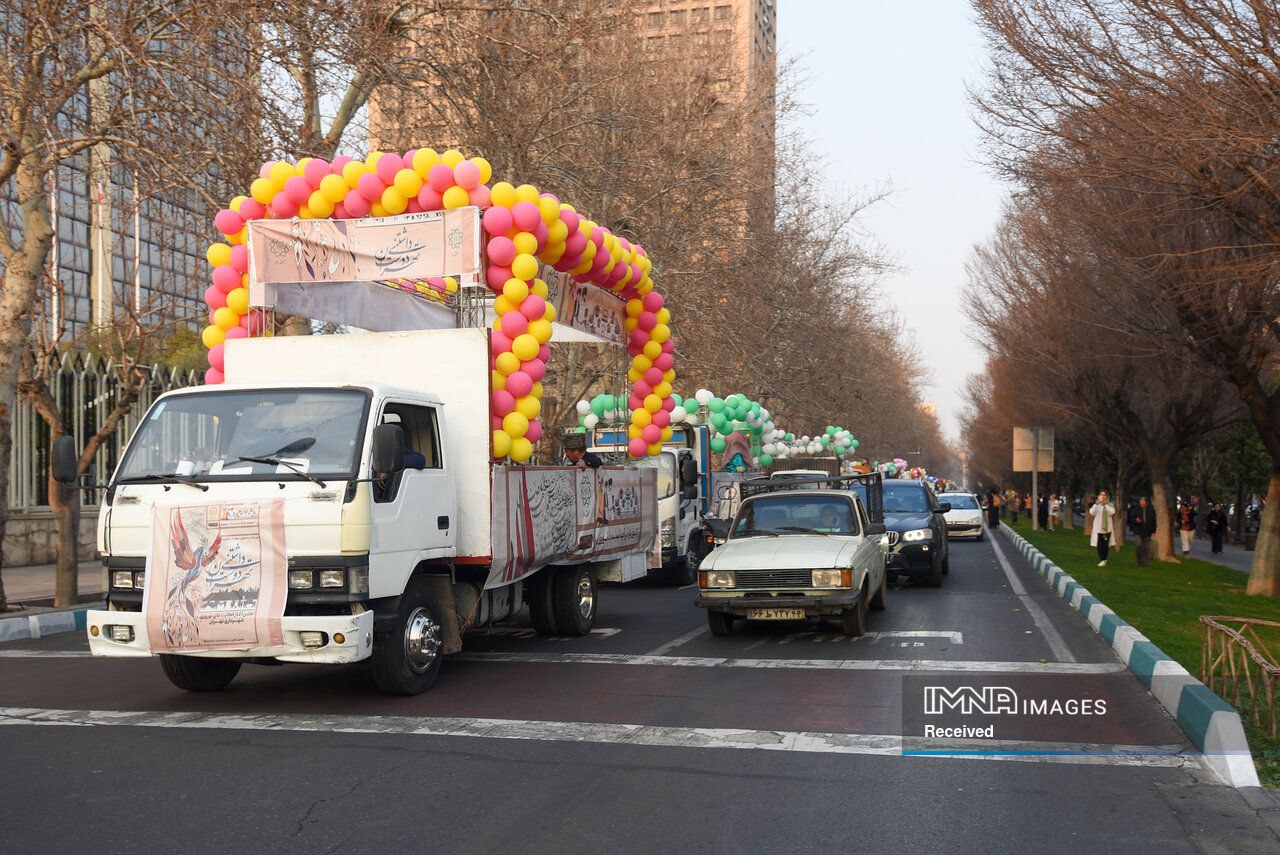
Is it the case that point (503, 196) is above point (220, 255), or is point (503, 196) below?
above

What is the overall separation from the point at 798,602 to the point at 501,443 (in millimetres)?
3584

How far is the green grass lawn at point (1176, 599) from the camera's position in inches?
400

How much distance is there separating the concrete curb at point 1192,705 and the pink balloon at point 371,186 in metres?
7.92

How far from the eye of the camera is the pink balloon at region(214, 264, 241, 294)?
11500mm

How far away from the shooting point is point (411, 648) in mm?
9156

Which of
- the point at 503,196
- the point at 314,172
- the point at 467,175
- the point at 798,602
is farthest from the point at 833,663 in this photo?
the point at 314,172

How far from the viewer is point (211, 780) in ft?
21.6

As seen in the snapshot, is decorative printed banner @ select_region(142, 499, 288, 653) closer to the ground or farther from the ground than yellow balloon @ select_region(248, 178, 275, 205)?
closer to the ground

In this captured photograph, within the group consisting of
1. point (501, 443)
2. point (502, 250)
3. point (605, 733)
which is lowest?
point (605, 733)

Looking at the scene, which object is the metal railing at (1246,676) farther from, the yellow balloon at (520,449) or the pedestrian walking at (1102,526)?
the pedestrian walking at (1102,526)

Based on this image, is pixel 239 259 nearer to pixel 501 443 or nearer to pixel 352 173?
pixel 352 173

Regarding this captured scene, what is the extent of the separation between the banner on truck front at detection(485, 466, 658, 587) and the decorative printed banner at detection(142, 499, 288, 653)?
2090mm

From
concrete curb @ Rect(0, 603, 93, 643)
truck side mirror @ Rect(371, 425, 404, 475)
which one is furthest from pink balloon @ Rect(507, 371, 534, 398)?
concrete curb @ Rect(0, 603, 93, 643)

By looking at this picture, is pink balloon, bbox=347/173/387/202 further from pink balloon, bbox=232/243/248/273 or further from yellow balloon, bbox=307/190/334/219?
pink balloon, bbox=232/243/248/273
